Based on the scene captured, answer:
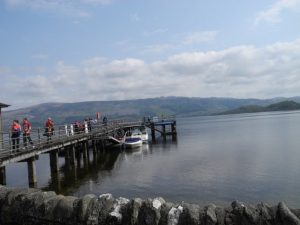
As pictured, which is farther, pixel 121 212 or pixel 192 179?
pixel 192 179

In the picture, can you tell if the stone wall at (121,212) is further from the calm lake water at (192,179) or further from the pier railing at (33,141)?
the calm lake water at (192,179)

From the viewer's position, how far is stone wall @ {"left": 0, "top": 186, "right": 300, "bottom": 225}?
265 inches

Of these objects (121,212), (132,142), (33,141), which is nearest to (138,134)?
(132,142)

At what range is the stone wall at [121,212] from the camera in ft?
22.1

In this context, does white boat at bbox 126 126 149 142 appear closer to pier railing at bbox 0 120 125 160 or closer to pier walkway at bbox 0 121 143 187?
pier walkway at bbox 0 121 143 187

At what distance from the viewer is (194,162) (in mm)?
36438

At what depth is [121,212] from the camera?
7758 mm

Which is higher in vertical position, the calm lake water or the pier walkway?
the pier walkway

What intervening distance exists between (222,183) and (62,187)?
1122cm

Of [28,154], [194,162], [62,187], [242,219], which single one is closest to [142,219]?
[242,219]

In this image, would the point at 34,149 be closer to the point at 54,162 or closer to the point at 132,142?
the point at 54,162

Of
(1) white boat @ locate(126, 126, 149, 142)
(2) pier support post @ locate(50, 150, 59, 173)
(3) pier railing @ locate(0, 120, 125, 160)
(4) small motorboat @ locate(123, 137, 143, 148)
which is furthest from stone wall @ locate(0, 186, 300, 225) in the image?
(1) white boat @ locate(126, 126, 149, 142)

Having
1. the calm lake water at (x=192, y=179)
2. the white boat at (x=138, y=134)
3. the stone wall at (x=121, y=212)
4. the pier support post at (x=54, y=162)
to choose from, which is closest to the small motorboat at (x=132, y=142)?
the white boat at (x=138, y=134)

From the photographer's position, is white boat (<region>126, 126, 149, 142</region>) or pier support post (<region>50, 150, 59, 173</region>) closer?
pier support post (<region>50, 150, 59, 173</region>)
